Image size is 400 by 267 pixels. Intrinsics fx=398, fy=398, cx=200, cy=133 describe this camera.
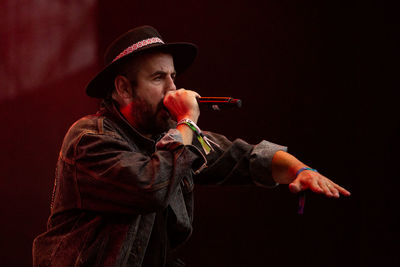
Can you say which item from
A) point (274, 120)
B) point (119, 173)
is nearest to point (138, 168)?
point (119, 173)

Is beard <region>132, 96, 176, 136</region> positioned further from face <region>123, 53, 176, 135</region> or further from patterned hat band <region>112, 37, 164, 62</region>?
patterned hat band <region>112, 37, 164, 62</region>

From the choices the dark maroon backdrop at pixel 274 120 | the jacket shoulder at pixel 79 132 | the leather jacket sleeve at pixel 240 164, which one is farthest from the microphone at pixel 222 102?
the dark maroon backdrop at pixel 274 120

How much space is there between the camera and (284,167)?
1.57 meters

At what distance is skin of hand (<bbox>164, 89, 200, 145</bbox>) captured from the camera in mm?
1436

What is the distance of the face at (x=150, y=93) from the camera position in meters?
1.62

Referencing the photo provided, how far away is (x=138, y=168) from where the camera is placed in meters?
1.28

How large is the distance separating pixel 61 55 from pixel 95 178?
1660 mm

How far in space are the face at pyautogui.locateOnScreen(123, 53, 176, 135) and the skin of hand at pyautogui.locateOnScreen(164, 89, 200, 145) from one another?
6cm

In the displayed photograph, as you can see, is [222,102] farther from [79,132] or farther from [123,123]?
[79,132]

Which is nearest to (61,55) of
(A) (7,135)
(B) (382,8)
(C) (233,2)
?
(A) (7,135)

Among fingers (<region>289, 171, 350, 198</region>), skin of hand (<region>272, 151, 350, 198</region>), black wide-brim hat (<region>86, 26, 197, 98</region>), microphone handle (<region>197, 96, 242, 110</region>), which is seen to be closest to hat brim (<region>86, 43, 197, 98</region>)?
black wide-brim hat (<region>86, 26, 197, 98</region>)

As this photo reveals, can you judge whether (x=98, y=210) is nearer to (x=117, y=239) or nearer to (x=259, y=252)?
(x=117, y=239)

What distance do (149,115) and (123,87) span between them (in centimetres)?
17

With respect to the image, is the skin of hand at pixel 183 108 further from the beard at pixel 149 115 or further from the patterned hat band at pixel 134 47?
the patterned hat band at pixel 134 47
